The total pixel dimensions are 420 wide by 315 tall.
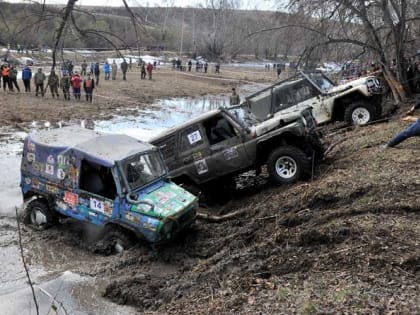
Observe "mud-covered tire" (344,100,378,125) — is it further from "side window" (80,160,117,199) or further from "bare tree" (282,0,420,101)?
"side window" (80,160,117,199)

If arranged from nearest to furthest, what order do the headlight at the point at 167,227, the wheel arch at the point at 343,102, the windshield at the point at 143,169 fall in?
1. the headlight at the point at 167,227
2. the windshield at the point at 143,169
3. the wheel arch at the point at 343,102

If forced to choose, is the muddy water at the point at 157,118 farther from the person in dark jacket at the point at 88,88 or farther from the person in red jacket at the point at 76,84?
the person in red jacket at the point at 76,84

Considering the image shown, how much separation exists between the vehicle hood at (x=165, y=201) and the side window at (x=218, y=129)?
1.74 metres

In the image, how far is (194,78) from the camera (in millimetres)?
49219

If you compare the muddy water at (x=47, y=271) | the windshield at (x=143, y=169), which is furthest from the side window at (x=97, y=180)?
the muddy water at (x=47, y=271)

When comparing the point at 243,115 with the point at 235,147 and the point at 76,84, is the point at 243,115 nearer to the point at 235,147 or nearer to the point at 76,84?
the point at 235,147

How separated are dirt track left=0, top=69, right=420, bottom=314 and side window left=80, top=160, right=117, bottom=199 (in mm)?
966

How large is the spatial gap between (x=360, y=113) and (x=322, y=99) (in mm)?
1354

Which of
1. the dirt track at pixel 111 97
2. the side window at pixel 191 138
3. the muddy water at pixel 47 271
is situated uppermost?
the side window at pixel 191 138

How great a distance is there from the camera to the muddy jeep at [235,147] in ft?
33.6

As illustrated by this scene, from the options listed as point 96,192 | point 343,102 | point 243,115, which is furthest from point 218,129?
point 343,102

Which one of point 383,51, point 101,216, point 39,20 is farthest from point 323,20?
point 39,20

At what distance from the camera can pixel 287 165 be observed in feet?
33.8

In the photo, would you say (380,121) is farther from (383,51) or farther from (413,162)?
(413,162)
